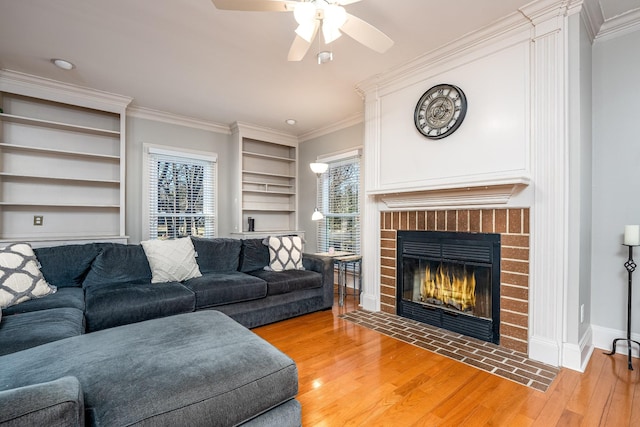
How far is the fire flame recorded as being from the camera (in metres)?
2.85

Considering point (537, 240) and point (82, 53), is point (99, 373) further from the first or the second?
point (82, 53)

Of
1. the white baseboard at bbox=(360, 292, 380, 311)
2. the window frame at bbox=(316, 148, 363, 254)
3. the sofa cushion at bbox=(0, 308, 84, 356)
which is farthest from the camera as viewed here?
the window frame at bbox=(316, 148, 363, 254)

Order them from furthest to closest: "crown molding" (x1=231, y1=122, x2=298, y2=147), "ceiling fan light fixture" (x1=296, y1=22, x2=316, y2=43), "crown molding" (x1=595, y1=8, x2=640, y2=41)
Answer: "crown molding" (x1=231, y1=122, x2=298, y2=147)
"crown molding" (x1=595, y1=8, x2=640, y2=41)
"ceiling fan light fixture" (x1=296, y1=22, x2=316, y2=43)

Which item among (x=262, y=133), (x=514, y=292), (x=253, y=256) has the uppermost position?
(x=262, y=133)

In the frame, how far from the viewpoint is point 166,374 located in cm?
121

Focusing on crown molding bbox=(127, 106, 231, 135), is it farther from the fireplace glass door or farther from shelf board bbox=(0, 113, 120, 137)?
the fireplace glass door

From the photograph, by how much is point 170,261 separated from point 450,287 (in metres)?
2.79

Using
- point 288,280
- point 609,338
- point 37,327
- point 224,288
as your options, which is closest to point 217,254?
point 224,288

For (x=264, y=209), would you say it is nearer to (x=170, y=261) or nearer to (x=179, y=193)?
(x=179, y=193)

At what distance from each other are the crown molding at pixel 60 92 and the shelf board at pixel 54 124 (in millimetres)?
257

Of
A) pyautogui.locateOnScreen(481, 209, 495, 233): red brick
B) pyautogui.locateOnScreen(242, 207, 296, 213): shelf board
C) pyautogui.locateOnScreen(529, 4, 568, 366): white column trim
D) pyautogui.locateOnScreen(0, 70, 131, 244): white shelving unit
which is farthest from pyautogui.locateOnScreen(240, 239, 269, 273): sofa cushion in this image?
pyautogui.locateOnScreen(529, 4, 568, 366): white column trim

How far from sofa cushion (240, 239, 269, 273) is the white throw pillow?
0.57m

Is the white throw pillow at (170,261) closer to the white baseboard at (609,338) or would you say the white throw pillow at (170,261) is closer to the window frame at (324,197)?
the window frame at (324,197)

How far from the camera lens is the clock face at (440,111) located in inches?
109
